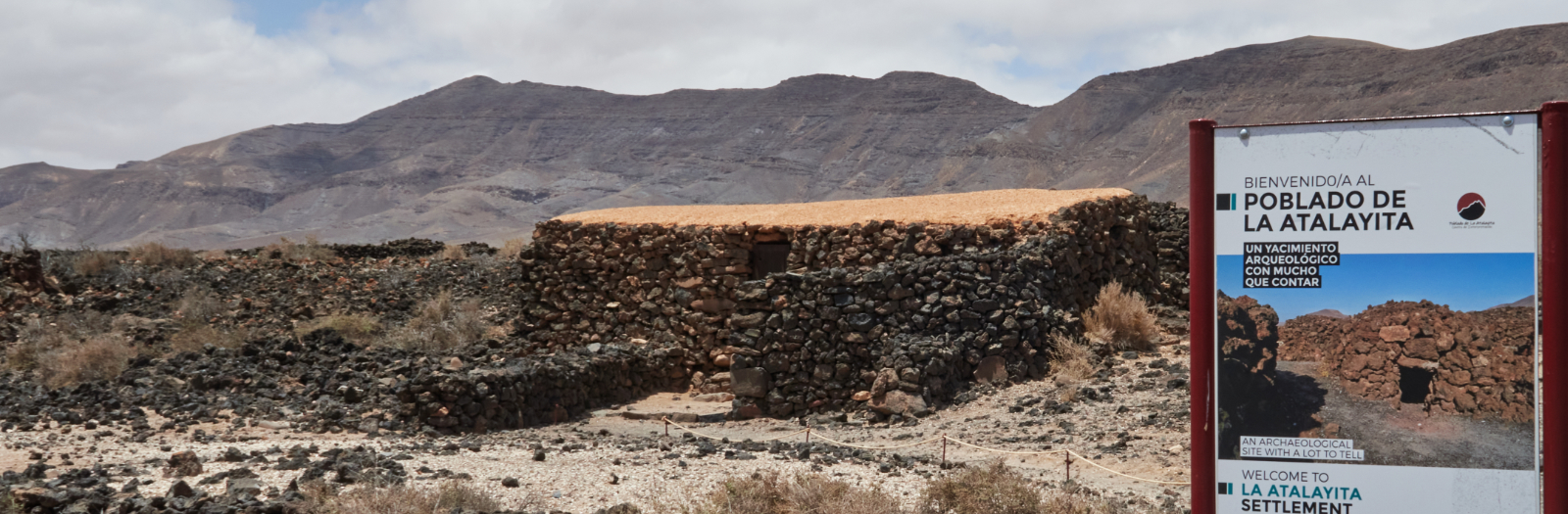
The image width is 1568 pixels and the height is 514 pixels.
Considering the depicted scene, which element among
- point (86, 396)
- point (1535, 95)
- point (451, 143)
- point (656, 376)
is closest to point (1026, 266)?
point (656, 376)

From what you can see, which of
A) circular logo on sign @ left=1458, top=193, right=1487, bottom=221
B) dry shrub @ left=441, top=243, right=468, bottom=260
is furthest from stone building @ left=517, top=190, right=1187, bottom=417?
dry shrub @ left=441, top=243, right=468, bottom=260

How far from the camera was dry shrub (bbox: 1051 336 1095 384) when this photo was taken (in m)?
9.74

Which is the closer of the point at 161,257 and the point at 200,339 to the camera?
the point at 200,339

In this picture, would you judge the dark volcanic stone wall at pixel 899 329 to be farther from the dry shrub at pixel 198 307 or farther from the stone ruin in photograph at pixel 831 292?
the dry shrub at pixel 198 307

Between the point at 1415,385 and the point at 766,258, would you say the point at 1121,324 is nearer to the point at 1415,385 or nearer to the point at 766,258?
the point at 766,258

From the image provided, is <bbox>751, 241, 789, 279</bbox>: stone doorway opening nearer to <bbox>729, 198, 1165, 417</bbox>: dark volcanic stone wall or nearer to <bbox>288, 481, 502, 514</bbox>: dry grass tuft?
<bbox>729, 198, 1165, 417</bbox>: dark volcanic stone wall

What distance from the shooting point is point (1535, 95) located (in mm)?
47125

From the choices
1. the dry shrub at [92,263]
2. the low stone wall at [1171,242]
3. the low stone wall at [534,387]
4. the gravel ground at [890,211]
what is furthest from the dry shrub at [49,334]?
the low stone wall at [1171,242]

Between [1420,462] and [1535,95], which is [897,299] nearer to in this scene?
[1420,462]

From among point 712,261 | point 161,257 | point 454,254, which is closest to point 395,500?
point 712,261

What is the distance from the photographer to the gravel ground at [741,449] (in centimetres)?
622

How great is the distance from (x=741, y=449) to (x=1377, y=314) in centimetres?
503

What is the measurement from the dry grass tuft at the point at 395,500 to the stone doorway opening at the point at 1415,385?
14.0 feet

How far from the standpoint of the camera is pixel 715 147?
3351 inches
